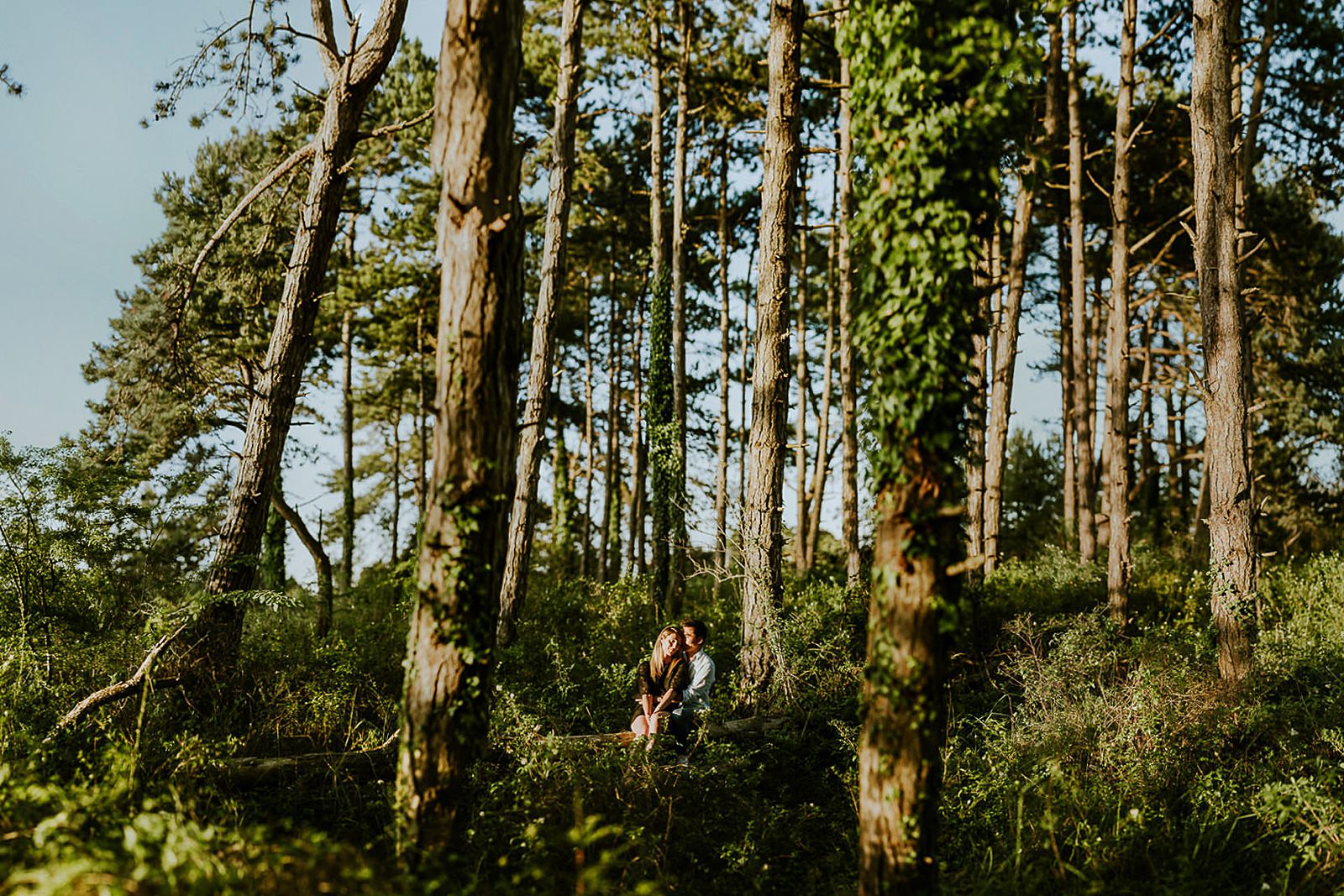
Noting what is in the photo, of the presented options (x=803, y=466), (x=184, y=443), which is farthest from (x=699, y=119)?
(x=184, y=443)

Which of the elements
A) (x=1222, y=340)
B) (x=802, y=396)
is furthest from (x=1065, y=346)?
(x=1222, y=340)

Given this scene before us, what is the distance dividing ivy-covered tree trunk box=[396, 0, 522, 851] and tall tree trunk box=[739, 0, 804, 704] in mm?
4228

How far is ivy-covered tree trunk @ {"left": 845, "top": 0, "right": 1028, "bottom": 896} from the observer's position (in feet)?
14.3

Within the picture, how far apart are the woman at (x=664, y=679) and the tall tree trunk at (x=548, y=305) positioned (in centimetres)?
322

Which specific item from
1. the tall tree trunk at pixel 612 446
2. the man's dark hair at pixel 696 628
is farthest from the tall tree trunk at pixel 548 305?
the tall tree trunk at pixel 612 446

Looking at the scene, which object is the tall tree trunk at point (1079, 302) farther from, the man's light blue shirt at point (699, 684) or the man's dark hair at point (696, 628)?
the man's light blue shirt at point (699, 684)

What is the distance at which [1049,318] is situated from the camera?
2344 cm

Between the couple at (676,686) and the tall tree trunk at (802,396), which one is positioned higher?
the tall tree trunk at (802,396)

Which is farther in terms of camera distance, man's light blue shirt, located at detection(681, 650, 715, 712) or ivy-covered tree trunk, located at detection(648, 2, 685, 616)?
ivy-covered tree trunk, located at detection(648, 2, 685, 616)

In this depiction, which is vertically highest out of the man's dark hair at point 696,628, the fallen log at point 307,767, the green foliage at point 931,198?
the green foliage at point 931,198

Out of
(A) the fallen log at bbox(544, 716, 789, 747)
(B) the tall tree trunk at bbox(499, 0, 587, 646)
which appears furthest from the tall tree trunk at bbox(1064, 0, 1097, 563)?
(A) the fallen log at bbox(544, 716, 789, 747)

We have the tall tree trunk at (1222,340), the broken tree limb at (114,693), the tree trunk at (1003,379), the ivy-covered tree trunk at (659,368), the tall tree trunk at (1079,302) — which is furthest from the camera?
the ivy-covered tree trunk at (659,368)

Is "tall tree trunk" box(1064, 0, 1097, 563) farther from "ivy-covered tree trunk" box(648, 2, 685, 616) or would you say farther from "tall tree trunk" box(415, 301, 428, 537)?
"tall tree trunk" box(415, 301, 428, 537)

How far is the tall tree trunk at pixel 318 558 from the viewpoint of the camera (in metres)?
9.10
